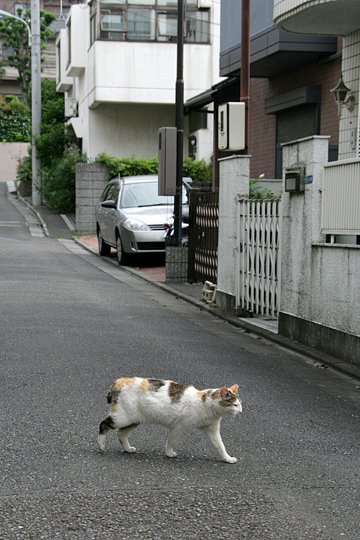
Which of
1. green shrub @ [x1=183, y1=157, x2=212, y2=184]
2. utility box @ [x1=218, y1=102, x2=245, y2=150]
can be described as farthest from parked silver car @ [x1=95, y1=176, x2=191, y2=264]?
green shrub @ [x1=183, y1=157, x2=212, y2=184]

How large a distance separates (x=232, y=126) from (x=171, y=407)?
8688 mm

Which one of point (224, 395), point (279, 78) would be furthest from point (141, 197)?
point (224, 395)

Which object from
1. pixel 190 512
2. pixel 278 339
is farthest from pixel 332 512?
pixel 278 339

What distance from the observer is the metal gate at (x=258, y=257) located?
1120 cm

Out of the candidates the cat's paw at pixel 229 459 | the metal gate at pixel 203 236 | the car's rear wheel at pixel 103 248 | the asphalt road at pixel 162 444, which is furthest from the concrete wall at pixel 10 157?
the cat's paw at pixel 229 459

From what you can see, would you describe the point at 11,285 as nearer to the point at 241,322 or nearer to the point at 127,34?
the point at 241,322

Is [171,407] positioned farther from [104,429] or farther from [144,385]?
[104,429]

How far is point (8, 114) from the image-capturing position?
60.1 meters

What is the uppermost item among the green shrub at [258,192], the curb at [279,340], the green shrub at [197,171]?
the green shrub at [197,171]

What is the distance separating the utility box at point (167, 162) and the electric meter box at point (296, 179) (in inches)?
266

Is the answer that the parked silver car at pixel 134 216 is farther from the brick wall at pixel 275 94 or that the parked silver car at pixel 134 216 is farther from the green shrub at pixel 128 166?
the green shrub at pixel 128 166

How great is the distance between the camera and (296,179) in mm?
9969

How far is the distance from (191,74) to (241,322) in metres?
21.2

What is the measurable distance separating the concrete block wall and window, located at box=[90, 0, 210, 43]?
5.37 meters
